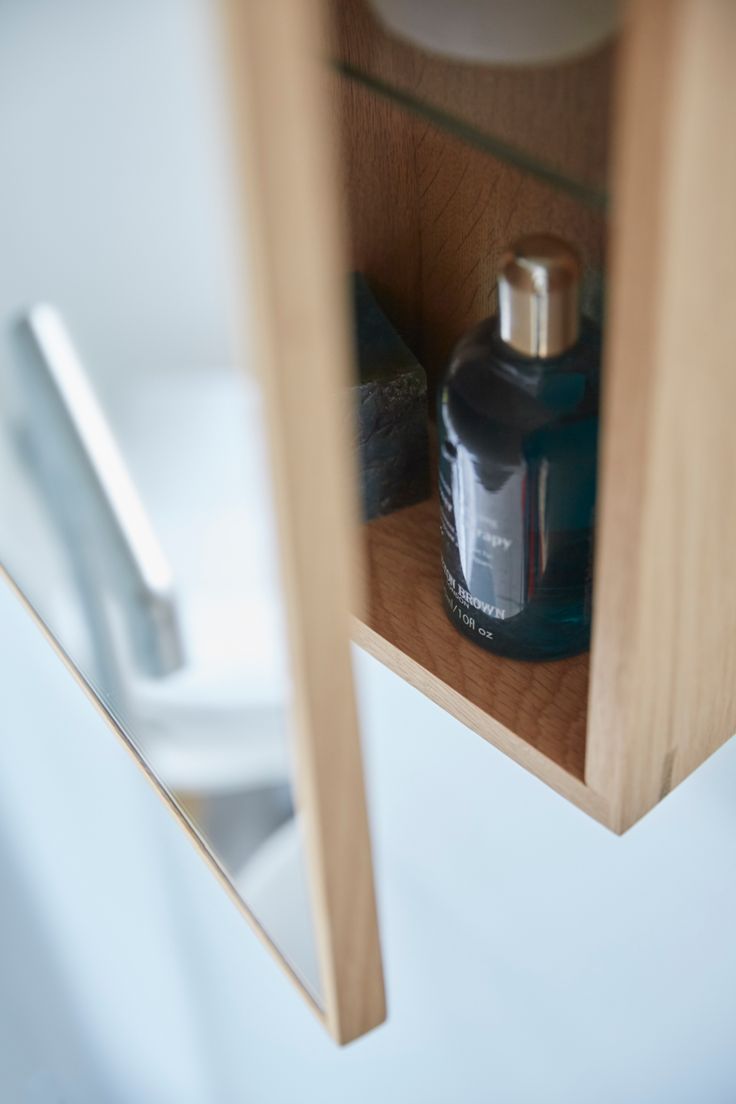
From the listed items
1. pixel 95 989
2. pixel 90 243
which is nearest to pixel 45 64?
pixel 90 243

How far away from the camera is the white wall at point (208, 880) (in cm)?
31

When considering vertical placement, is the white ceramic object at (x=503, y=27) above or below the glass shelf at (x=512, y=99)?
above

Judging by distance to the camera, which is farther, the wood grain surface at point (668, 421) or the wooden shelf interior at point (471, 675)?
the wooden shelf interior at point (471, 675)

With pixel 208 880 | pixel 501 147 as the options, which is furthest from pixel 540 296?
pixel 208 880

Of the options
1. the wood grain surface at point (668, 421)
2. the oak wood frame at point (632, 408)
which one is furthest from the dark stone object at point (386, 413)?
the wood grain surface at point (668, 421)

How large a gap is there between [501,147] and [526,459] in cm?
8

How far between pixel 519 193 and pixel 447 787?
0.27 metres

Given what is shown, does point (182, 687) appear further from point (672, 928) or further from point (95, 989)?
point (95, 989)

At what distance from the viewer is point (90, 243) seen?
13.3 inches

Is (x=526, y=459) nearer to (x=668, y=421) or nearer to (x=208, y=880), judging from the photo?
(x=668, y=421)

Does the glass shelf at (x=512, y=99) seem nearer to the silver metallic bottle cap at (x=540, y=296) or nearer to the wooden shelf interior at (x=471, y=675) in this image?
the silver metallic bottle cap at (x=540, y=296)

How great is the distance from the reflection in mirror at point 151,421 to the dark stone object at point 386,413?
68mm

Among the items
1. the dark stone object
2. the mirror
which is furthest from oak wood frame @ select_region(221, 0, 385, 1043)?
the dark stone object

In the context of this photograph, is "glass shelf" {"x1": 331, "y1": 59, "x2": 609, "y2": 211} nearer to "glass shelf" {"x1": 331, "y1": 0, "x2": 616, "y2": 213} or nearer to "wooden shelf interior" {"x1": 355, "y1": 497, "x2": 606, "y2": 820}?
"glass shelf" {"x1": 331, "y1": 0, "x2": 616, "y2": 213}
